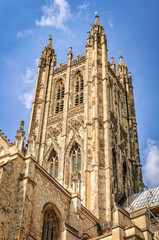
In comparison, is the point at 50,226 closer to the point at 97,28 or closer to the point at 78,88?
the point at 78,88

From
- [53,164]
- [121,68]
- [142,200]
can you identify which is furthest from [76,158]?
[121,68]

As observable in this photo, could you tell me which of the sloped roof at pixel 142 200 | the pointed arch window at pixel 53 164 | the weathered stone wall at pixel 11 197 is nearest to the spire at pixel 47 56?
the pointed arch window at pixel 53 164

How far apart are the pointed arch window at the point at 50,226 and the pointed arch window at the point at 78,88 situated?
55.1 feet

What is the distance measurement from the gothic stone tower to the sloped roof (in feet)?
3.27

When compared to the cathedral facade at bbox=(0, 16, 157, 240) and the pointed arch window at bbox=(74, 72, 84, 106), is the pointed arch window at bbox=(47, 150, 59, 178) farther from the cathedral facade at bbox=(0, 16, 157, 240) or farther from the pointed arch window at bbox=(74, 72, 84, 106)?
the pointed arch window at bbox=(74, 72, 84, 106)

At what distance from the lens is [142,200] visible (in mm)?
28312

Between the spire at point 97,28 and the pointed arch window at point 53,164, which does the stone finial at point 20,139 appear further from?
the spire at point 97,28

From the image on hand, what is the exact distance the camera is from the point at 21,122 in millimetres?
21359

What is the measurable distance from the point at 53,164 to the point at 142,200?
315 inches

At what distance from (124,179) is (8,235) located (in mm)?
18408

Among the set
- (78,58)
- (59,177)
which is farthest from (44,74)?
(59,177)

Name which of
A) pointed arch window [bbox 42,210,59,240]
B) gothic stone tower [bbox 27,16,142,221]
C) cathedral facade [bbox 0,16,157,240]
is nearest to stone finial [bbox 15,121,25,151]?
cathedral facade [bbox 0,16,157,240]

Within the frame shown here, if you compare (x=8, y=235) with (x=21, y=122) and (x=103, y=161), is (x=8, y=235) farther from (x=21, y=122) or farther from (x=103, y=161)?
(x=103, y=161)

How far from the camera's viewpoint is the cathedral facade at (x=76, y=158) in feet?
57.8
